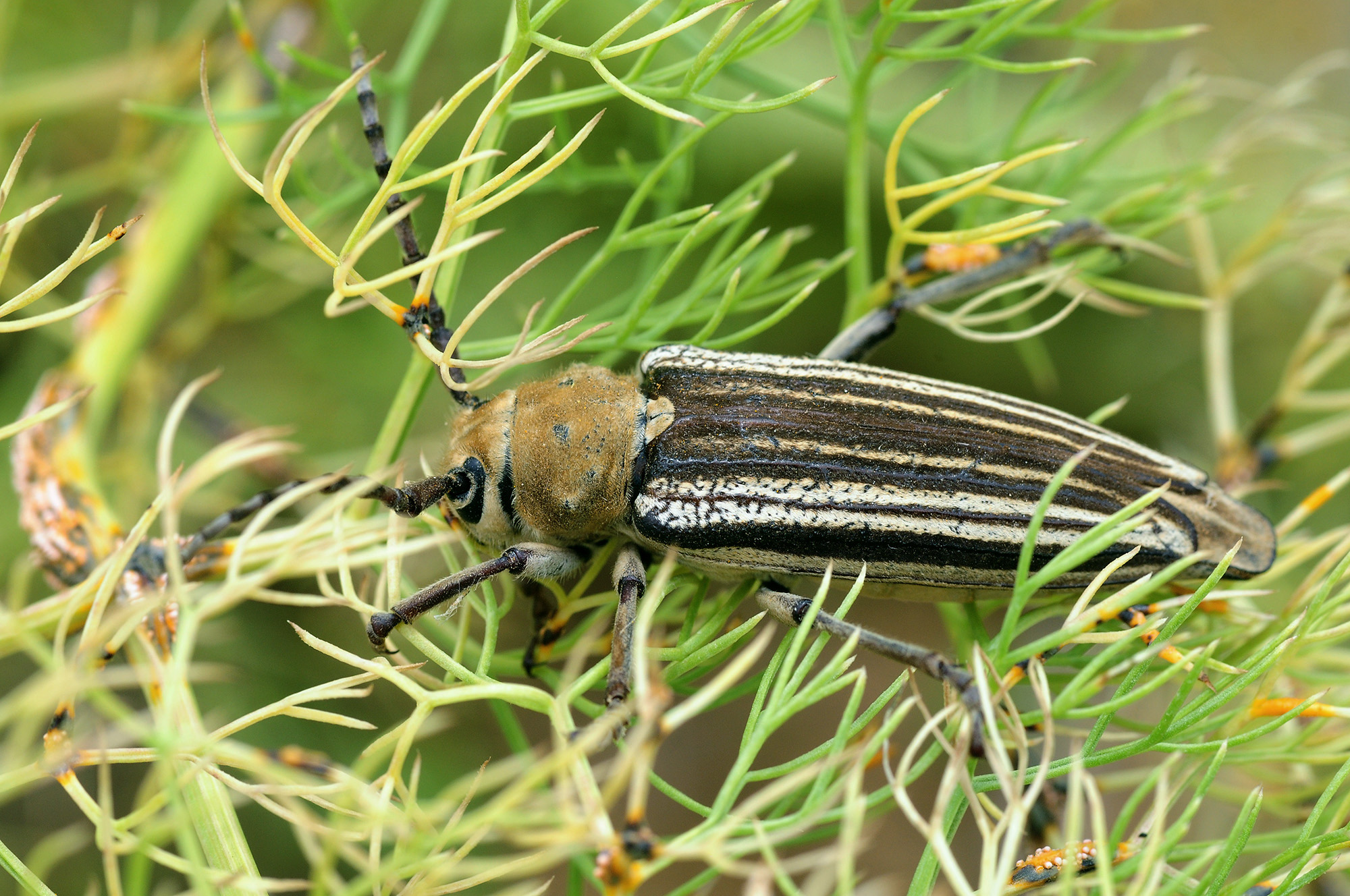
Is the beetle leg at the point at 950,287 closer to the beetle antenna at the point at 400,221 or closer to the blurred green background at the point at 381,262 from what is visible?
the blurred green background at the point at 381,262

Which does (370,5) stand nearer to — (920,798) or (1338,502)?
(920,798)

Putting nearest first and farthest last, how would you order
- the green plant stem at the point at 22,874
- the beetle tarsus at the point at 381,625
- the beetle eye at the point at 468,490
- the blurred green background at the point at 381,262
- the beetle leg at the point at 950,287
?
the green plant stem at the point at 22,874
the beetle tarsus at the point at 381,625
the beetle eye at the point at 468,490
the beetle leg at the point at 950,287
the blurred green background at the point at 381,262

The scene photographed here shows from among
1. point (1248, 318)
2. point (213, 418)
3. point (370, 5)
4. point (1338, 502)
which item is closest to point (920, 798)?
point (1338, 502)

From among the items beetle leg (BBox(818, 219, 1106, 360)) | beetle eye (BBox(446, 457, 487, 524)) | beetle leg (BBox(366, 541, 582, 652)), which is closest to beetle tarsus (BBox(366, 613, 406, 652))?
beetle leg (BBox(366, 541, 582, 652))

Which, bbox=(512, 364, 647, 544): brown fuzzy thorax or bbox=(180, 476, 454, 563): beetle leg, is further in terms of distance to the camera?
bbox=(512, 364, 647, 544): brown fuzzy thorax

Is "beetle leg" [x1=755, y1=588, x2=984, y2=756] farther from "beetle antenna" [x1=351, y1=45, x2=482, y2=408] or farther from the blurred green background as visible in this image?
the blurred green background

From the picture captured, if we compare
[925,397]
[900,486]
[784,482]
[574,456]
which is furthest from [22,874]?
[925,397]

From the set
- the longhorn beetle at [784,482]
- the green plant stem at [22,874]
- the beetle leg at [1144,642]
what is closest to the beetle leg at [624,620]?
the longhorn beetle at [784,482]
